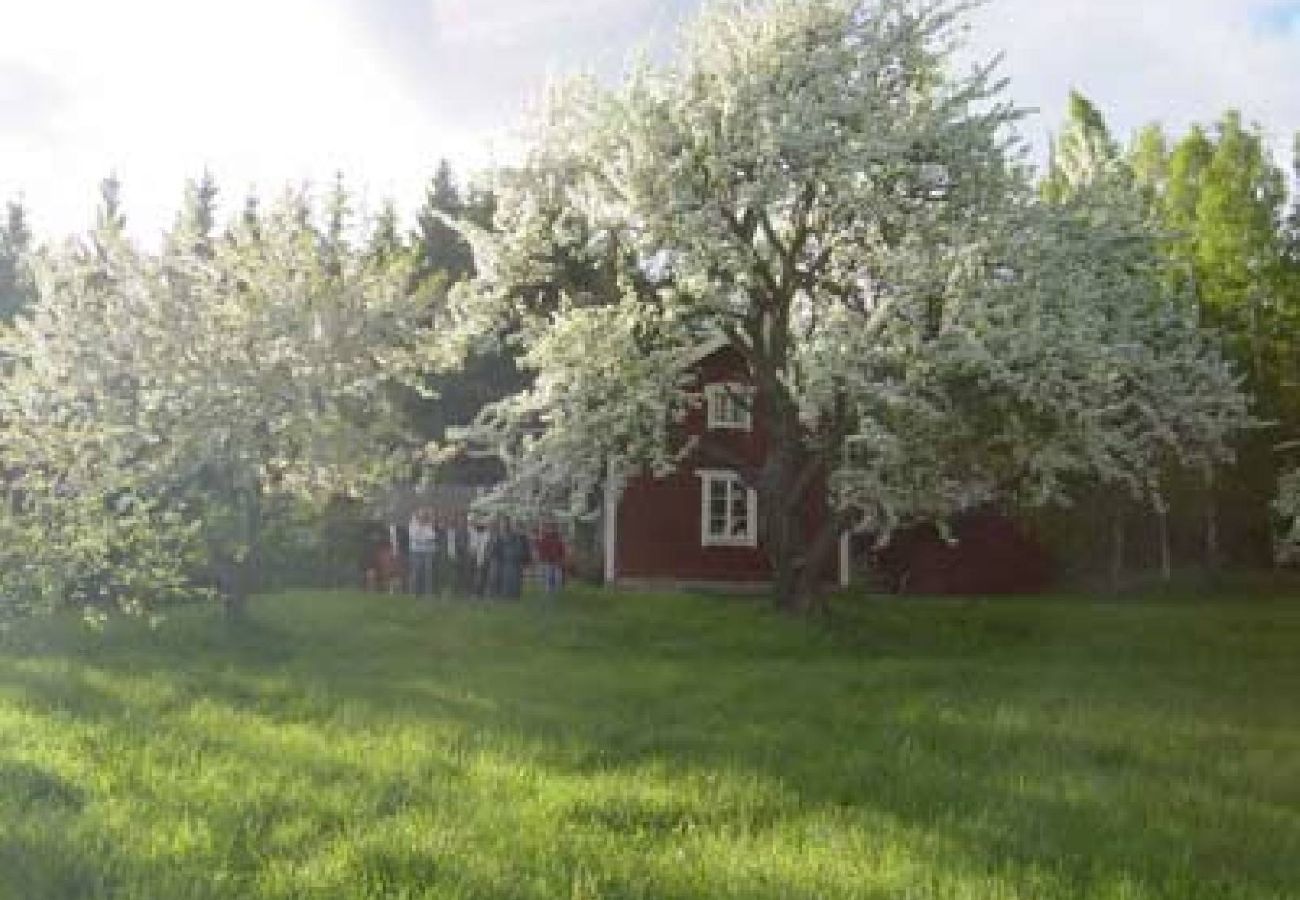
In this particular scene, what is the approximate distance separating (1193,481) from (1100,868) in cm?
3994

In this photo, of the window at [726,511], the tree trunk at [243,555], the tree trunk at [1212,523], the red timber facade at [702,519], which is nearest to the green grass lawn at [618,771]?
the tree trunk at [243,555]

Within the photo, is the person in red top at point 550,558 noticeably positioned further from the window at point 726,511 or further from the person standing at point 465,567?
the window at point 726,511

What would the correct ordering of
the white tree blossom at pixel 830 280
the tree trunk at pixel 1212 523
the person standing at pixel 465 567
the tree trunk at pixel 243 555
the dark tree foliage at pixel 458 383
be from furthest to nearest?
1. the dark tree foliage at pixel 458 383
2. the tree trunk at pixel 1212 523
3. the person standing at pixel 465 567
4. the white tree blossom at pixel 830 280
5. the tree trunk at pixel 243 555

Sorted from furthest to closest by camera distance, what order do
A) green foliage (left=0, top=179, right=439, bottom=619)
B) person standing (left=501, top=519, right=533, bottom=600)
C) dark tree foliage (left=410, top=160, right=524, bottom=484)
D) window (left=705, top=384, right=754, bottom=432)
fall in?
→ dark tree foliage (left=410, top=160, right=524, bottom=484)
window (left=705, top=384, right=754, bottom=432)
person standing (left=501, top=519, right=533, bottom=600)
green foliage (left=0, top=179, right=439, bottom=619)

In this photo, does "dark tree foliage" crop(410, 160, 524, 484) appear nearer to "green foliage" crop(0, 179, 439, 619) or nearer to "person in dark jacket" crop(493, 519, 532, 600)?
"person in dark jacket" crop(493, 519, 532, 600)

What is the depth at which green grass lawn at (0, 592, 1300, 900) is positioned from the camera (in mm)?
7941

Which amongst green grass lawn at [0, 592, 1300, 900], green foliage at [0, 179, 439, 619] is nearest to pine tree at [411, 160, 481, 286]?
green foliage at [0, 179, 439, 619]

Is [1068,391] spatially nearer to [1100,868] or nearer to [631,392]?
[631,392]

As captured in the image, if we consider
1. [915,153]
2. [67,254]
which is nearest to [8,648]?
[67,254]

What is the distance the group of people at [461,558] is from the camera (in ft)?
101

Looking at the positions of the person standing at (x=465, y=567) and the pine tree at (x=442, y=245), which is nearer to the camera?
the person standing at (x=465, y=567)

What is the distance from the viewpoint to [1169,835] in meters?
9.41

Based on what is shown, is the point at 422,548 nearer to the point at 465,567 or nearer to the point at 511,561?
the point at 511,561

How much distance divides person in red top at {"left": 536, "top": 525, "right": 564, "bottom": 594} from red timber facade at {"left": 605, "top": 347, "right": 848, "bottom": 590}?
964cm
